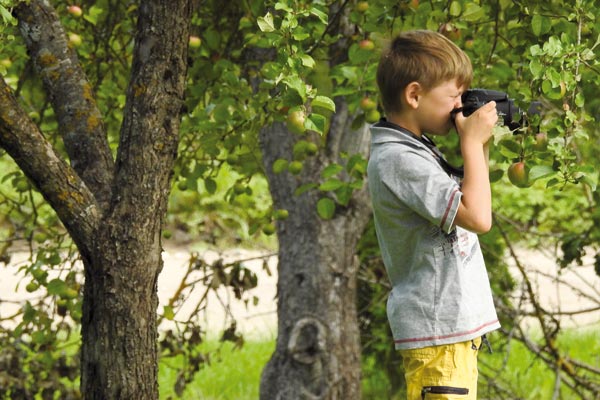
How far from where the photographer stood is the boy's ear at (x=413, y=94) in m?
2.15

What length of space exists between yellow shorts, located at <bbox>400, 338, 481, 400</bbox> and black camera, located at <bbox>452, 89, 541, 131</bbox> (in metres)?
0.49

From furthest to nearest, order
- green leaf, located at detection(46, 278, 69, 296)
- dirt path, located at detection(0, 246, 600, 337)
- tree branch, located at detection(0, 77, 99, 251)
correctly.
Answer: dirt path, located at detection(0, 246, 600, 337)
green leaf, located at detection(46, 278, 69, 296)
tree branch, located at detection(0, 77, 99, 251)

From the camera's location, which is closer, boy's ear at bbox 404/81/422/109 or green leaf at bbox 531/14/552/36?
boy's ear at bbox 404/81/422/109

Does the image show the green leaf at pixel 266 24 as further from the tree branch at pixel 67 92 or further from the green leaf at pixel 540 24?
the green leaf at pixel 540 24

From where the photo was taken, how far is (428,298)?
6.85ft

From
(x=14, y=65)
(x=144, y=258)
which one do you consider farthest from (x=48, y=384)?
(x=144, y=258)

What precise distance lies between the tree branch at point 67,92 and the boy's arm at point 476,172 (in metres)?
0.87

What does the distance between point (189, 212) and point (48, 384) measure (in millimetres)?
6860

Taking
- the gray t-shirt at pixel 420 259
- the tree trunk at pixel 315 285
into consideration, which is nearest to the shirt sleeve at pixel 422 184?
the gray t-shirt at pixel 420 259

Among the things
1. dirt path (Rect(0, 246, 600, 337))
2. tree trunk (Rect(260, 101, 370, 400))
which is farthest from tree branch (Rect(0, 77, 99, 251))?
dirt path (Rect(0, 246, 600, 337))

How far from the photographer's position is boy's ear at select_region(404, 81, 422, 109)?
7.05ft

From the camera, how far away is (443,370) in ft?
6.80

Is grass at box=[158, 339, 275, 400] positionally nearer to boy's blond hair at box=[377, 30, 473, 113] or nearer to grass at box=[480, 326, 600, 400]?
grass at box=[480, 326, 600, 400]

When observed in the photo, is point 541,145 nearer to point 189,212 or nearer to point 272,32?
point 272,32
